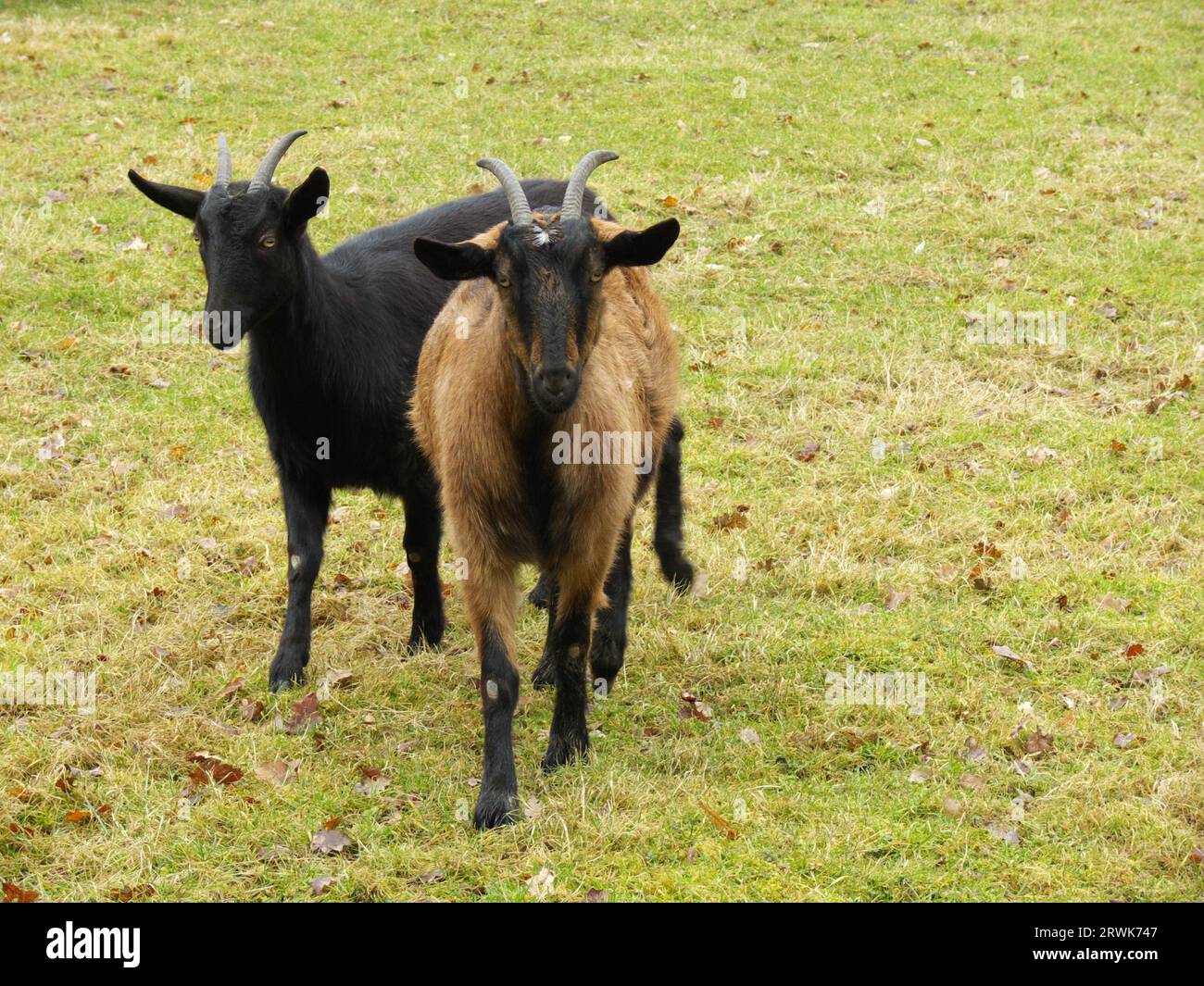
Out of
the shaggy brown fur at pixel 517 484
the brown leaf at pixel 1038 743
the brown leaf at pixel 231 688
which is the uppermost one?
the shaggy brown fur at pixel 517 484

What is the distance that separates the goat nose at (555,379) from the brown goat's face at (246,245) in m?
1.77

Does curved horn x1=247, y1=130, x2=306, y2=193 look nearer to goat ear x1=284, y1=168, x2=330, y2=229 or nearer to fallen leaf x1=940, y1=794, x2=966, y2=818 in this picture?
goat ear x1=284, y1=168, x2=330, y2=229

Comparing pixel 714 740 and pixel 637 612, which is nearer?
pixel 714 740

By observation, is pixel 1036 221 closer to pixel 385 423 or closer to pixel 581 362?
pixel 385 423

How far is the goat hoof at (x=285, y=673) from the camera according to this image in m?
6.02

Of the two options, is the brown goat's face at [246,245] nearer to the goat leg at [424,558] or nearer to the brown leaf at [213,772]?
the goat leg at [424,558]

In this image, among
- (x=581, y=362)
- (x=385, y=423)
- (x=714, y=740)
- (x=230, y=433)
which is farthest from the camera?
(x=230, y=433)

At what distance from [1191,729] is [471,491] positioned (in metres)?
3.03

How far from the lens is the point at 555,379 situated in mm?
4523

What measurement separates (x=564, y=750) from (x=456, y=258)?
77.4 inches

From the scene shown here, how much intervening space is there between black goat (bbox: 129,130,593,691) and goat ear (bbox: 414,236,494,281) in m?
1.23

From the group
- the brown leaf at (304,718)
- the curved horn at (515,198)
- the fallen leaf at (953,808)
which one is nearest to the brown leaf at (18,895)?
the brown leaf at (304,718)

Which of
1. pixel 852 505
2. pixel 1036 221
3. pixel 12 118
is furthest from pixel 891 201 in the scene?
pixel 12 118

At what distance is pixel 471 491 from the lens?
5.11 m
